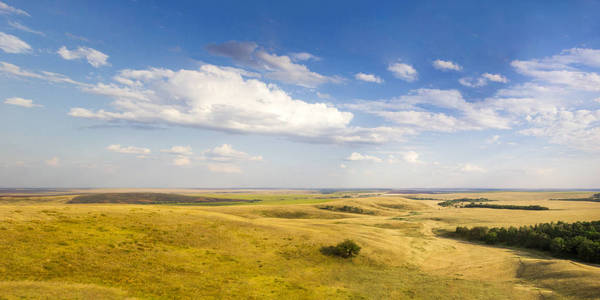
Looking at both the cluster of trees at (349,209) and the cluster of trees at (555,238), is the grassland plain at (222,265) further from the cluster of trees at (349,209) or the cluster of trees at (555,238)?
the cluster of trees at (349,209)

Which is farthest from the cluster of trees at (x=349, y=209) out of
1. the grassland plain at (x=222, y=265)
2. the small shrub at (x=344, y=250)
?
the small shrub at (x=344, y=250)

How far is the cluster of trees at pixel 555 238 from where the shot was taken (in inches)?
1547

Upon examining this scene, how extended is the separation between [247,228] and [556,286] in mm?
38379

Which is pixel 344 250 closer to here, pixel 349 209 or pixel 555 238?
pixel 555 238

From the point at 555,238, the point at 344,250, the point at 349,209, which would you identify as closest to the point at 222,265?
the point at 344,250

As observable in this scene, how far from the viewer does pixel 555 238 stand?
45.5 metres

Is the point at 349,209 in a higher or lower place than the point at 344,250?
lower

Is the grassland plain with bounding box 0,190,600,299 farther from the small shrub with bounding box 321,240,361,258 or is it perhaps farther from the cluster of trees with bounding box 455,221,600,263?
the cluster of trees with bounding box 455,221,600,263

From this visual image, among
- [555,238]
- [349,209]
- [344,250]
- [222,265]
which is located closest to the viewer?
[222,265]

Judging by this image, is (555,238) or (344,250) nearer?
(344,250)

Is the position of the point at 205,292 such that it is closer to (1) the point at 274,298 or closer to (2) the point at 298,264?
(1) the point at 274,298

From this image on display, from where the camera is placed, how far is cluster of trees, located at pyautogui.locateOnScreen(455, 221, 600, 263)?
129 ft

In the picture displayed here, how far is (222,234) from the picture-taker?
1569 inches


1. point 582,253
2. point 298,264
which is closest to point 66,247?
point 298,264
